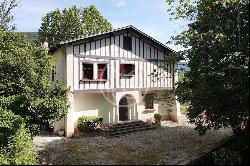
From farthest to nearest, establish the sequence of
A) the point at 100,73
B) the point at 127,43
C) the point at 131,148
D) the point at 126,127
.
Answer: the point at 127,43 < the point at 126,127 < the point at 100,73 < the point at 131,148

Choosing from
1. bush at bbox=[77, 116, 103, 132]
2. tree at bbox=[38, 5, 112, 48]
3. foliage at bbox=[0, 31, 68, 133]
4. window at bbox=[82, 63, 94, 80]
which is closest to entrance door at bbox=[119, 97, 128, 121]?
bush at bbox=[77, 116, 103, 132]

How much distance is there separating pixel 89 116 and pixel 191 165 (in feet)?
37.6

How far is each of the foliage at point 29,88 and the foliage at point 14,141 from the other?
0.71 meters

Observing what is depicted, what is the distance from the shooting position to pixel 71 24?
1822 inches

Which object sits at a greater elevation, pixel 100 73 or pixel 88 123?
pixel 100 73

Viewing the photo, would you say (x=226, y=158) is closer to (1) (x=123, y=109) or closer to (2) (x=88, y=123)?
(2) (x=88, y=123)

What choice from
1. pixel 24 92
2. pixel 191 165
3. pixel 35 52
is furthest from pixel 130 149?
pixel 35 52

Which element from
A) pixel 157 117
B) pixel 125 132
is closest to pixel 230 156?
pixel 125 132

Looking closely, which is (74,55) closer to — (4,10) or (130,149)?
(130,149)

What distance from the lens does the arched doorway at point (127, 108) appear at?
25461 mm

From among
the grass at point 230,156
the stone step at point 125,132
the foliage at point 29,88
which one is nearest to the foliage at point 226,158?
the grass at point 230,156

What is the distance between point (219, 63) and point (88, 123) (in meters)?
11.9

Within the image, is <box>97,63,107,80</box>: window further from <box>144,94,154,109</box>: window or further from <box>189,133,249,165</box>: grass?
<box>189,133,249,165</box>: grass

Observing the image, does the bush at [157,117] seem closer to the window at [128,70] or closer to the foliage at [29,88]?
the window at [128,70]
